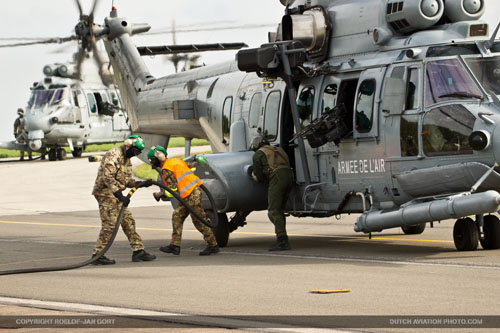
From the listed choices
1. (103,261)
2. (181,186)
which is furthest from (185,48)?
(103,261)

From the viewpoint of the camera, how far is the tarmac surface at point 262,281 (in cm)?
838

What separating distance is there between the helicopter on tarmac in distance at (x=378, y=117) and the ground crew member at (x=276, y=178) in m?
0.30

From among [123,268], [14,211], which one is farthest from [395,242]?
[14,211]

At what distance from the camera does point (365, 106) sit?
13.2 m

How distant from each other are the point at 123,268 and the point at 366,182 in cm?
348

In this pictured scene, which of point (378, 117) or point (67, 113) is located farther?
point (67, 113)

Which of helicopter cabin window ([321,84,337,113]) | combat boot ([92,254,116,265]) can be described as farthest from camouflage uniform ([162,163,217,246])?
helicopter cabin window ([321,84,337,113])

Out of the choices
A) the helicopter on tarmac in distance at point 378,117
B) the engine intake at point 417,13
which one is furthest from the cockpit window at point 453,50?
the engine intake at point 417,13

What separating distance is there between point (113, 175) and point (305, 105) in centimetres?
302

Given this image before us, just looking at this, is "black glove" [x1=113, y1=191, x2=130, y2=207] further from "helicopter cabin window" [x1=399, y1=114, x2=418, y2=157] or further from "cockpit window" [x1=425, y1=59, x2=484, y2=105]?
"cockpit window" [x1=425, y1=59, x2=484, y2=105]

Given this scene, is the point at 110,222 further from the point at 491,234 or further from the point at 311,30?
the point at 491,234

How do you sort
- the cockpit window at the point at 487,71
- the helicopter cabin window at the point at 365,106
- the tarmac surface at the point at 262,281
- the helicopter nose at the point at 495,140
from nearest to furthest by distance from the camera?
the tarmac surface at the point at 262,281 → the helicopter nose at the point at 495,140 → the cockpit window at the point at 487,71 → the helicopter cabin window at the point at 365,106

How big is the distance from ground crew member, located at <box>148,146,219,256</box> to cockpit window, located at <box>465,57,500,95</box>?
4.23 meters

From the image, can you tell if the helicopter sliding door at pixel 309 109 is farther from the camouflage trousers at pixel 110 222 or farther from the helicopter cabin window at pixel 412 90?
the camouflage trousers at pixel 110 222
